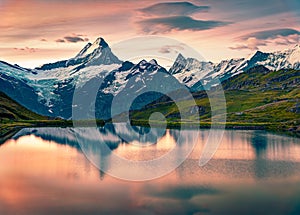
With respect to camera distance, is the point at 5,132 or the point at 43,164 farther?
the point at 5,132

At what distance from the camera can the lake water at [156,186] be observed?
65562mm

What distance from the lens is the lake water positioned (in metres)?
65.6

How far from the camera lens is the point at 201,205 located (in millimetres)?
66688

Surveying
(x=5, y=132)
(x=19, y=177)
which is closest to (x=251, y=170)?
(x=19, y=177)

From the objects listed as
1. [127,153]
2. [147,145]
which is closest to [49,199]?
[127,153]

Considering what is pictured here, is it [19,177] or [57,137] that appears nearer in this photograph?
[19,177]

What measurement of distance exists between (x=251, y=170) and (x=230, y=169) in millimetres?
4920

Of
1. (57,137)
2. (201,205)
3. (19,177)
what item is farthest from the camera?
(57,137)

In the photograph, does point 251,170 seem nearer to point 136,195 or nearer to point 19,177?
point 136,195

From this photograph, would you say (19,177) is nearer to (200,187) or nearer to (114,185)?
(114,185)

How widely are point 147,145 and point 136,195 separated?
8090 cm

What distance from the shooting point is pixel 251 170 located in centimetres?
9731

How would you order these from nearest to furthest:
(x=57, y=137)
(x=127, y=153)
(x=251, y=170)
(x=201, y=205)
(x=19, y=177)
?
(x=201, y=205) → (x=19, y=177) → (x=251, y=170) → (x=127, y=153) → (x=57, y=137)

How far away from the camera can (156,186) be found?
264 feet
